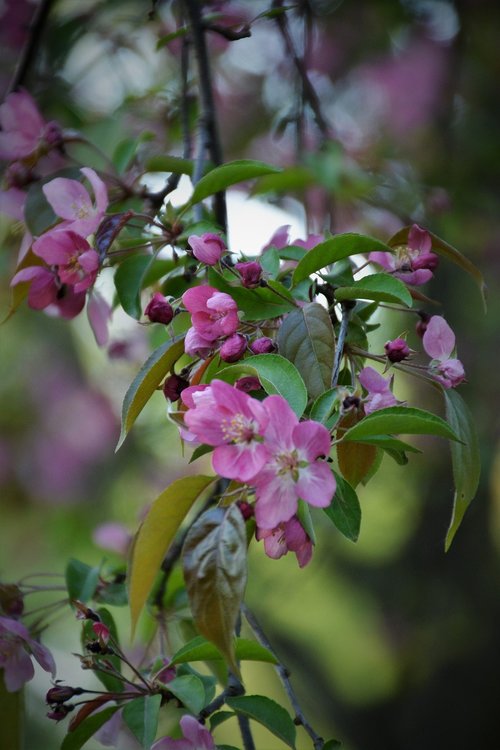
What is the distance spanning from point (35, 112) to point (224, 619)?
2.10ft

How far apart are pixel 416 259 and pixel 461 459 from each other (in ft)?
0.62

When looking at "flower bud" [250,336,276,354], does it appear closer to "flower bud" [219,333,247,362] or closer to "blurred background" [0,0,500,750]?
"flower bud" [219,333,247,362]

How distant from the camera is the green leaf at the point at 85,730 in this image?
2.22ft

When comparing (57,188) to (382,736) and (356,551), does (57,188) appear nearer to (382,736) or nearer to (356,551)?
(356,551)

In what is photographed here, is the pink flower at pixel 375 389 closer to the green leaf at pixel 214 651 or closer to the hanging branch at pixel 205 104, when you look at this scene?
the green leaf at pixel 214 651

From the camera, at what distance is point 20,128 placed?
2.83ft

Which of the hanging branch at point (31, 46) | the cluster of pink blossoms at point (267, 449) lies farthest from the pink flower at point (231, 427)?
the hanging branch at point (31, 46)

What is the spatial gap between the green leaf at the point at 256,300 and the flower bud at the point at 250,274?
21mm

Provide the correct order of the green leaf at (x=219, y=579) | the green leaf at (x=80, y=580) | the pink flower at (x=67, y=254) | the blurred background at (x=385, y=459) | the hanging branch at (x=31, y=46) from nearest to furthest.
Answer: the green leaf at (x=219, y=579), the pink flower at (x=67, y=254), the green leaf at (x=80, y=580), the hanging branch at (x=31, y=46), the blurred background at (x=385, y=459)

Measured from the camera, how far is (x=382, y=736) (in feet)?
7.32

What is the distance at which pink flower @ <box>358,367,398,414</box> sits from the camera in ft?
1.86

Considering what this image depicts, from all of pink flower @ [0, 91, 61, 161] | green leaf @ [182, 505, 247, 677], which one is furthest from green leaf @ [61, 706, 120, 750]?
pink flower @ [0, 91, 61, 161]

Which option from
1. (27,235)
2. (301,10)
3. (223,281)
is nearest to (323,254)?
(223,281)

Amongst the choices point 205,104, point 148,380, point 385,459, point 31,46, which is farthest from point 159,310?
point 385,459
